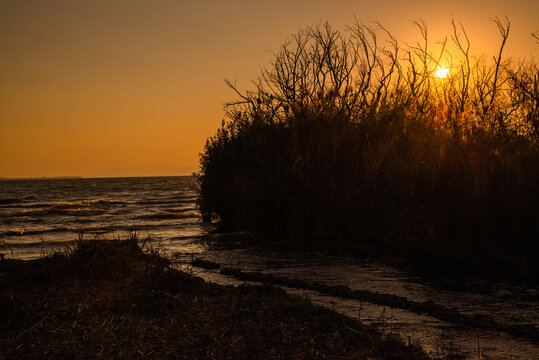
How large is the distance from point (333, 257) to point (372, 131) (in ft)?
14.7

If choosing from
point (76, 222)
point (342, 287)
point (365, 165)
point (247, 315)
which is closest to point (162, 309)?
point (247, 315)

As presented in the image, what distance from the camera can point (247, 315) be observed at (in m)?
5.45

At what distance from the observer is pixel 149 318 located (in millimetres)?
5293

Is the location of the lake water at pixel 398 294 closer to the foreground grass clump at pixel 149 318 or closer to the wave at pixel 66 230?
the foreground grass clump at pixel 149 318

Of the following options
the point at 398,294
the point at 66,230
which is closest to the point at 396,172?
the point at 398,294

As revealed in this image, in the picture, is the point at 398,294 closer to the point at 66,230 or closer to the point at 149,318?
the point at 149,318

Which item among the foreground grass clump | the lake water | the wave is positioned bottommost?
the wave

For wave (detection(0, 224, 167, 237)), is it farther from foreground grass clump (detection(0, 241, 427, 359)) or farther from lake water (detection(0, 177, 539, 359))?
foreground grass clump (detection(0, 241, 427, 359))

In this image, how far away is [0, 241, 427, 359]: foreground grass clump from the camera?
4.39 meters

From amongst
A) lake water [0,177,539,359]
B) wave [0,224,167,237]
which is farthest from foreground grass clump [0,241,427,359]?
wave [0,224,167,237]

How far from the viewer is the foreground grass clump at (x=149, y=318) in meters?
4.39

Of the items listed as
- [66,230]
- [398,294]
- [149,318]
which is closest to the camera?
[149,318]

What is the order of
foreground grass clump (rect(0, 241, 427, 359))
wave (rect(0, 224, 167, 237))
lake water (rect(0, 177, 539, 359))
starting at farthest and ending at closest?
wave (rect(0, 224, 167, 237)) → lake water (rect(0, 177, 539, 359)) → foreground grass clump (rect(0, 241, 427, 359))

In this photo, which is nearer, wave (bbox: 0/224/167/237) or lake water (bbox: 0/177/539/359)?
lake water (bbox: 0/177/539/359)
